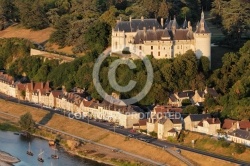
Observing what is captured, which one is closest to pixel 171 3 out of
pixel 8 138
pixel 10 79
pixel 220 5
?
pixel 220 5

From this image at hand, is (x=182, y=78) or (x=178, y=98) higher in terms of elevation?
(x=182, y=78)

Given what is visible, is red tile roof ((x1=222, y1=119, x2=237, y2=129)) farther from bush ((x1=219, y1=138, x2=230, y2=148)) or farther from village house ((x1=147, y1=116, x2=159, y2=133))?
village house ((x1=147, y1=116, x2=159, y2=133))

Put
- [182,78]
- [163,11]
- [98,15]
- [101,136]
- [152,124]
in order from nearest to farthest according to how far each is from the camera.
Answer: [152,124], [101,136], [182,78], [163,11], [98,15]

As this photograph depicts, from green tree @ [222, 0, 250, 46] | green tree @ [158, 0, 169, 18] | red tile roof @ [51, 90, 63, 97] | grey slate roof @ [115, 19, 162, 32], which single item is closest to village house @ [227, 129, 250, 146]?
grey slate roof @ [115, 19, 162, 32]

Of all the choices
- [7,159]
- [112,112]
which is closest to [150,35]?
[112,112]

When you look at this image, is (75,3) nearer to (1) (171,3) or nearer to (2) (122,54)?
(1) (171,3)

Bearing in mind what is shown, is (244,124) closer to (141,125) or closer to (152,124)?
(152,124)

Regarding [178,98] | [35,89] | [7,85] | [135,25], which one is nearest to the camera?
[178,98]
